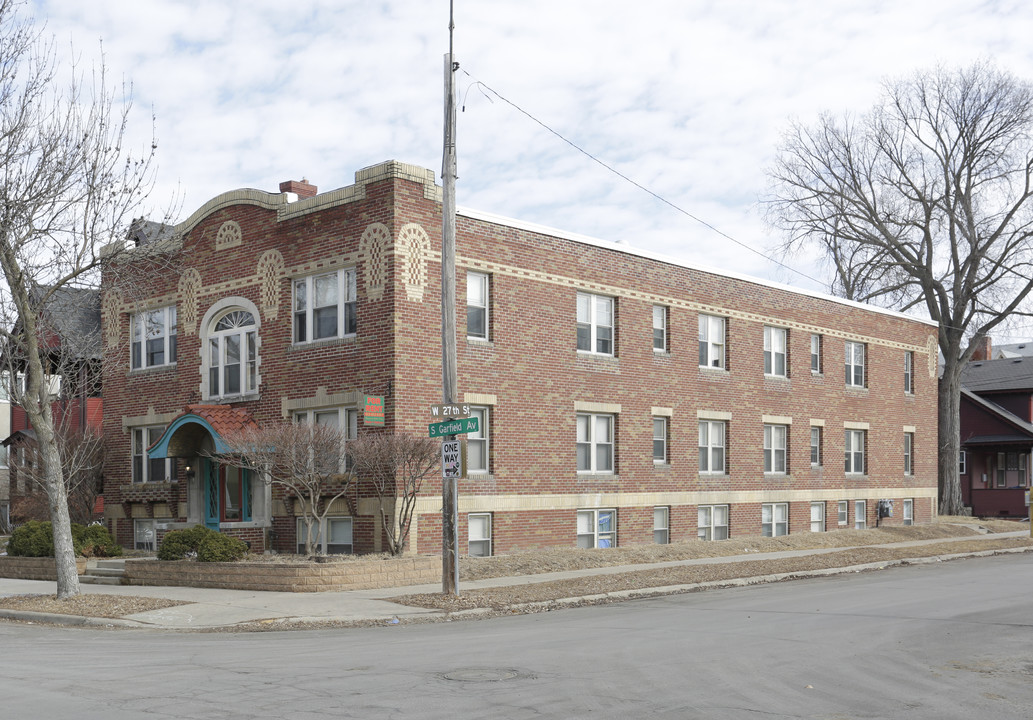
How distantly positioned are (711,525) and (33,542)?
17.2 metres

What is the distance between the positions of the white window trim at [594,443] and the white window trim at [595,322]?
5.16ft

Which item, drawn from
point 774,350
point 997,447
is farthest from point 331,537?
point 997,447

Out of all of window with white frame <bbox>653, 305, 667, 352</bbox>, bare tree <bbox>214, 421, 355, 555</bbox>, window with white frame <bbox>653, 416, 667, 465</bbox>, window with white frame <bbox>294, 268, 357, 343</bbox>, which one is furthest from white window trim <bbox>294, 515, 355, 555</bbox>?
window with white frame <bbox>653, 305, 667, 352</bbox>

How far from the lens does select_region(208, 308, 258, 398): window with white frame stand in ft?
84.4

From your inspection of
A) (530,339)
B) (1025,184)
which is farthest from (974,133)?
(530,339)

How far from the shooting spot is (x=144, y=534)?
2800cm

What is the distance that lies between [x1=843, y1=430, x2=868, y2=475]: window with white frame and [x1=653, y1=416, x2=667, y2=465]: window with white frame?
908cm

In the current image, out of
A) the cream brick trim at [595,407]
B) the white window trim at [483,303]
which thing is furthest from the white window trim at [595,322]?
the white window trim at [483,303]

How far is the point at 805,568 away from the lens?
2288 centimetres

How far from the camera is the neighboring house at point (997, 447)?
164 feet

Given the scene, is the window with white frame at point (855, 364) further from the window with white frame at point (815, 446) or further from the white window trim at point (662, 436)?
the white window trim at point (662, 436)

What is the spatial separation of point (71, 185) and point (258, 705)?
1133 centimetres

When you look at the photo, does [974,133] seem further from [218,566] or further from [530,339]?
[218,566]

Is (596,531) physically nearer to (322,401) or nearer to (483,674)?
(322,401)
